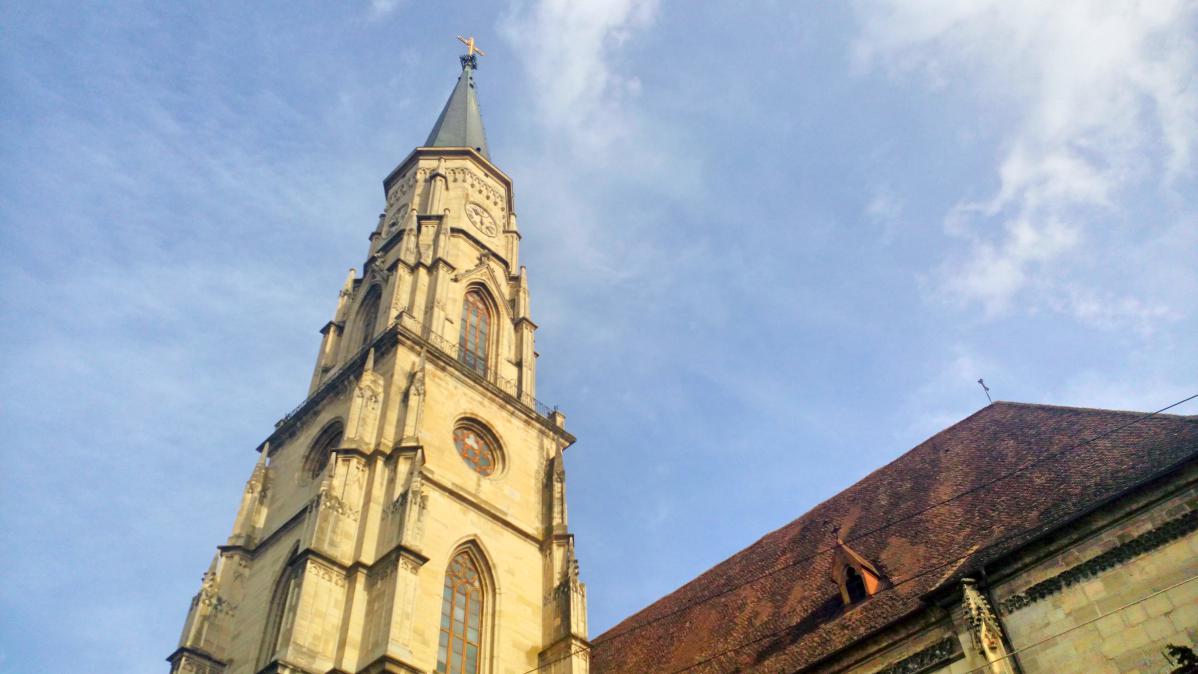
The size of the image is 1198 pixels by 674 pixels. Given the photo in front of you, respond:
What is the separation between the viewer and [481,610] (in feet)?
67.3

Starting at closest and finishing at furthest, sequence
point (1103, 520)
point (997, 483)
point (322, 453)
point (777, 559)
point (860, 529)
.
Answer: point (1103, 520), point (997, 483), point (860, 529), point (777, 559), point (322, 453)

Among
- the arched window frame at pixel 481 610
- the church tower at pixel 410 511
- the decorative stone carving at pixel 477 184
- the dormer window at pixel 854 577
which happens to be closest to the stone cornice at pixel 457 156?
the decorative stone carving at pixel 477 184

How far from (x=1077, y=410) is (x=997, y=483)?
2126 mm

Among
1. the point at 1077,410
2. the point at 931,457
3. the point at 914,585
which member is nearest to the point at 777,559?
the point at 931,457

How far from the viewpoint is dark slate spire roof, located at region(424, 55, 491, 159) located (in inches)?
1416

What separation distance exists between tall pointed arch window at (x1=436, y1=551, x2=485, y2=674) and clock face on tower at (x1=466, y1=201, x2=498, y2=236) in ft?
44.6

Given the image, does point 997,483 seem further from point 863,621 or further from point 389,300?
point 389,300

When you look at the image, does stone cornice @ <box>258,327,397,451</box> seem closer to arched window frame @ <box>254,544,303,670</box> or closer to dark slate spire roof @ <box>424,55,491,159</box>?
arched window frame @ <box>254,544,303,670</box>

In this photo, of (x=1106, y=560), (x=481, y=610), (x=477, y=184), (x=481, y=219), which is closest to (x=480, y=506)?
(x=481, y=610)

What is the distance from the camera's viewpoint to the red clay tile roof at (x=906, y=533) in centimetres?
1397

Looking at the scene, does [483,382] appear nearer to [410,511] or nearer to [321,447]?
[321,447]

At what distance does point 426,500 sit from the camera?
65.7ft

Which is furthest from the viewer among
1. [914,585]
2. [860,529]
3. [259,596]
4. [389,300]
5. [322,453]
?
[389,300]

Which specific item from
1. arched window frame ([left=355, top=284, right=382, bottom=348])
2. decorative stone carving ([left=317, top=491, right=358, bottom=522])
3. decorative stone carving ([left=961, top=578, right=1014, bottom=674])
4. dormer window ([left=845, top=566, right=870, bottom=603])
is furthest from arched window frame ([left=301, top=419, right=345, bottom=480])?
decorative stone carving ([left=961, top=578, right=1014, bottom=674])
